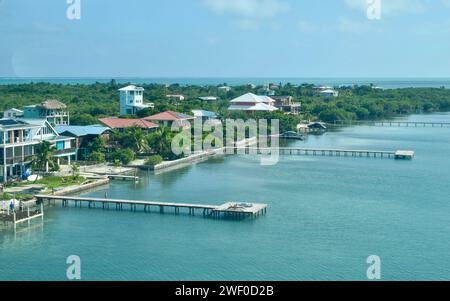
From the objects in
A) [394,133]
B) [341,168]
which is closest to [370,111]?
[394,133]

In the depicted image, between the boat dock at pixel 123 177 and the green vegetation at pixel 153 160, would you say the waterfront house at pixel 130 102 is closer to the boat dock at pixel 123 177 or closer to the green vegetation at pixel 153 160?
the green vegetation at pixel 153 160

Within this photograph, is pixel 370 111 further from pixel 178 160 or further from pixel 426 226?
pixel 426 226

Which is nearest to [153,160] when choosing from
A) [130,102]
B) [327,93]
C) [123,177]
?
[123,177]

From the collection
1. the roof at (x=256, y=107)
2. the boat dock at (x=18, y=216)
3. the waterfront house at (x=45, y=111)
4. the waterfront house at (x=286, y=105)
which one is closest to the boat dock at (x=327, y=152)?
the waterfront house at (x=45, y=111)

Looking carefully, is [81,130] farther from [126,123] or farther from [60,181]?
[60,181]

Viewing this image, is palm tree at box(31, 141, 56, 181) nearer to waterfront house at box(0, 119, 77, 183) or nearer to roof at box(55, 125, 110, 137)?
waterfront house at box(0, 119, 77, 183)
